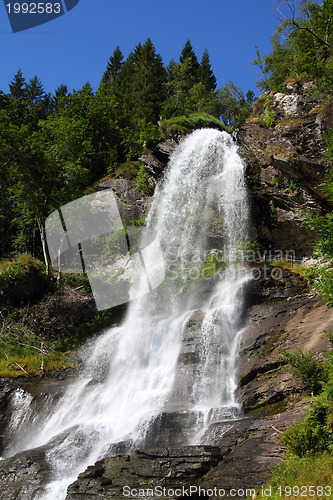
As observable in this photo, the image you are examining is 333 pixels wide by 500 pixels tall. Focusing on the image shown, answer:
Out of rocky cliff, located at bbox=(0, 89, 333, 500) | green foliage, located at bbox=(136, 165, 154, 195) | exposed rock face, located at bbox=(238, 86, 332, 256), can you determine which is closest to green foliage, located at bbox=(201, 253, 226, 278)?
rocky cliff, located at bbox=(0, 89, 333, 500)

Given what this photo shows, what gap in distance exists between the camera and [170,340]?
44.3 ft

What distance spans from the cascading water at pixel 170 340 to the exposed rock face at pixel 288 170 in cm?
102

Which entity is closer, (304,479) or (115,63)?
(304,479)

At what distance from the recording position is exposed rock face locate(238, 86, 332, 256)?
17344 mm

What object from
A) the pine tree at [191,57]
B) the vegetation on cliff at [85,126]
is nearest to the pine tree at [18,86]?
the vegetation on cliff at [85,126]

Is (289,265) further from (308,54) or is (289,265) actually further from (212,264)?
(308,54)

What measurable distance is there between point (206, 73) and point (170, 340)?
4036cm

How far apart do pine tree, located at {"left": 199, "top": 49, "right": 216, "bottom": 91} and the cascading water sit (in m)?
23.6

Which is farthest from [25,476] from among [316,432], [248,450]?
[316,432]

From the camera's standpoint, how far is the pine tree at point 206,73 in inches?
1702

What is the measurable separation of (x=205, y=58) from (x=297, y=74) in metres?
30.7

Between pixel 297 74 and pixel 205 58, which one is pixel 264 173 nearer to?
pixel 297 74

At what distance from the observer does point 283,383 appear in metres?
9.14

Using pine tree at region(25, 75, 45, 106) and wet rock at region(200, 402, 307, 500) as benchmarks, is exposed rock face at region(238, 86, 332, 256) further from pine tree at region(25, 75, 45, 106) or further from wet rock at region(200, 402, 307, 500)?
pine tree at region(25, 75, 45, 106)
